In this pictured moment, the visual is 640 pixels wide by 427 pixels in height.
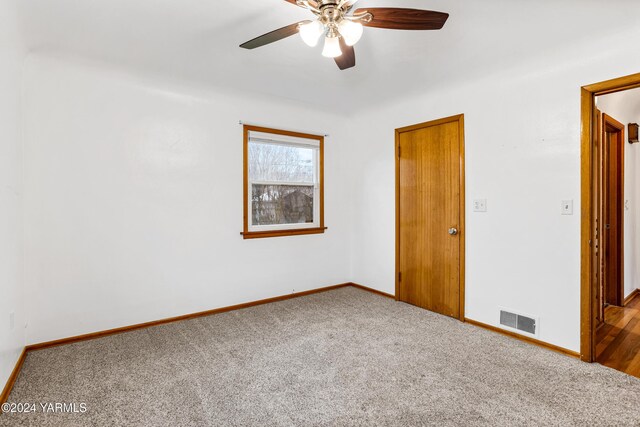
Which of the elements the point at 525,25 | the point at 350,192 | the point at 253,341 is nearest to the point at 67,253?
the point at 253,341

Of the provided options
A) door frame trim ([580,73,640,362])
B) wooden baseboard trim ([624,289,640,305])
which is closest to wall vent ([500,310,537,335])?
door frame trim ([580,73,640,362])

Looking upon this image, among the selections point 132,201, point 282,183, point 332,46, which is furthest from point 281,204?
point 332,46

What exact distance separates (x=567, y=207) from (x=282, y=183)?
9.43ft

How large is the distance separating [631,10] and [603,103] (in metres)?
1.59

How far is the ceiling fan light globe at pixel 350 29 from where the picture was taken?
174 cm

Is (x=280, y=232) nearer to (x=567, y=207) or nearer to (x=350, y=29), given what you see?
(x=350, y=29)

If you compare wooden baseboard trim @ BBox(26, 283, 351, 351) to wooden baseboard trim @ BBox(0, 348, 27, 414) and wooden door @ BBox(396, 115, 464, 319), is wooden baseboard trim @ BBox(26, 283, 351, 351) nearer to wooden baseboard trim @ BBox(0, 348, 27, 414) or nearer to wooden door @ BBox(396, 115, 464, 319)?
wooden baseboard trim @ BBox(0, 348, 27, 414)

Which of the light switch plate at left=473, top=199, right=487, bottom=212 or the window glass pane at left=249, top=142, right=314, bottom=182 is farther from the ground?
the window glass pane at left=249, top=142, right=314, bottom=182

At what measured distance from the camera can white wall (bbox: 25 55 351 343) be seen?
8.89 feet

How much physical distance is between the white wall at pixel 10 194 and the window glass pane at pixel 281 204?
2071mm

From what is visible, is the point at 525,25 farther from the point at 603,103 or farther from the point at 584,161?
the point at 603,103

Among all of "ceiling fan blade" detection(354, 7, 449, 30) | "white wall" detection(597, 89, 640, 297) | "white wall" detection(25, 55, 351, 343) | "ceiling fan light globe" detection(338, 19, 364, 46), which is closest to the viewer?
"ceiling fan blade" detection(354, 7, 449, 30)

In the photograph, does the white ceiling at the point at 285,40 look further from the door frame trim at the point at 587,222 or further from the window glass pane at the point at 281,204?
the window glass pane at the point at 281,204

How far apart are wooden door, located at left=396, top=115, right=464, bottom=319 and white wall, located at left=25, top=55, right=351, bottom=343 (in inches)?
55.8
